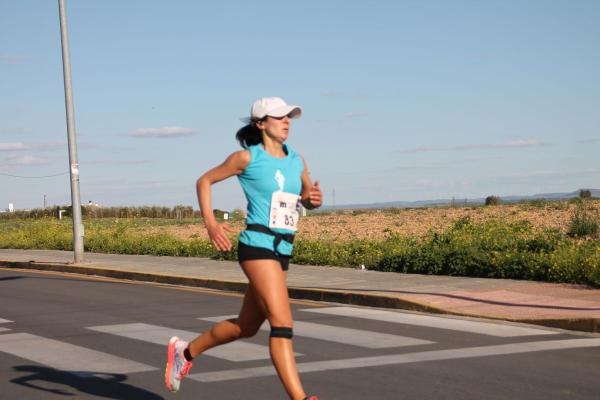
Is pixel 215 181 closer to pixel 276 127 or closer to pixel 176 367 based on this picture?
pixel 276 127

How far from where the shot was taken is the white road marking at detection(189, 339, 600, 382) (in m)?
8.18

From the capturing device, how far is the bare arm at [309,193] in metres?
6.37

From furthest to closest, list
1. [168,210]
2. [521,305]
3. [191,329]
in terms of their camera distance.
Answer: [168,210]
[521,305]
[191,329]

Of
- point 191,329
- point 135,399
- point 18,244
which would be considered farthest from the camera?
point 18,244

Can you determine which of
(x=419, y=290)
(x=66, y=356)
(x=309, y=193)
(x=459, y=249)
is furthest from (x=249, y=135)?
(x=459, y=249)

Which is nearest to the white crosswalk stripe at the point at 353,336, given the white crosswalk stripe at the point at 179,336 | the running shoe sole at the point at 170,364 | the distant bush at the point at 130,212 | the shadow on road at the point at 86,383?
the white crosswalk stripe at the point at 179,336

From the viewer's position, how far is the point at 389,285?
15.0 metres

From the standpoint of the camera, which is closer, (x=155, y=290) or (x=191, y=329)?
(x=191, y=329)

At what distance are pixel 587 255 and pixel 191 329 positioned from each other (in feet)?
22.4

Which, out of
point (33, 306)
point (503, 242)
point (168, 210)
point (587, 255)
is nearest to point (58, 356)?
point (33, 306)

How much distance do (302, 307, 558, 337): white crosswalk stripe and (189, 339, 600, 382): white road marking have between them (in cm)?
74

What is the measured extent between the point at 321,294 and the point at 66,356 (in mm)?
5639

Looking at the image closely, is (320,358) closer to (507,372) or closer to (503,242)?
(507,372)

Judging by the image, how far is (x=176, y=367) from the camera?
270 inches
